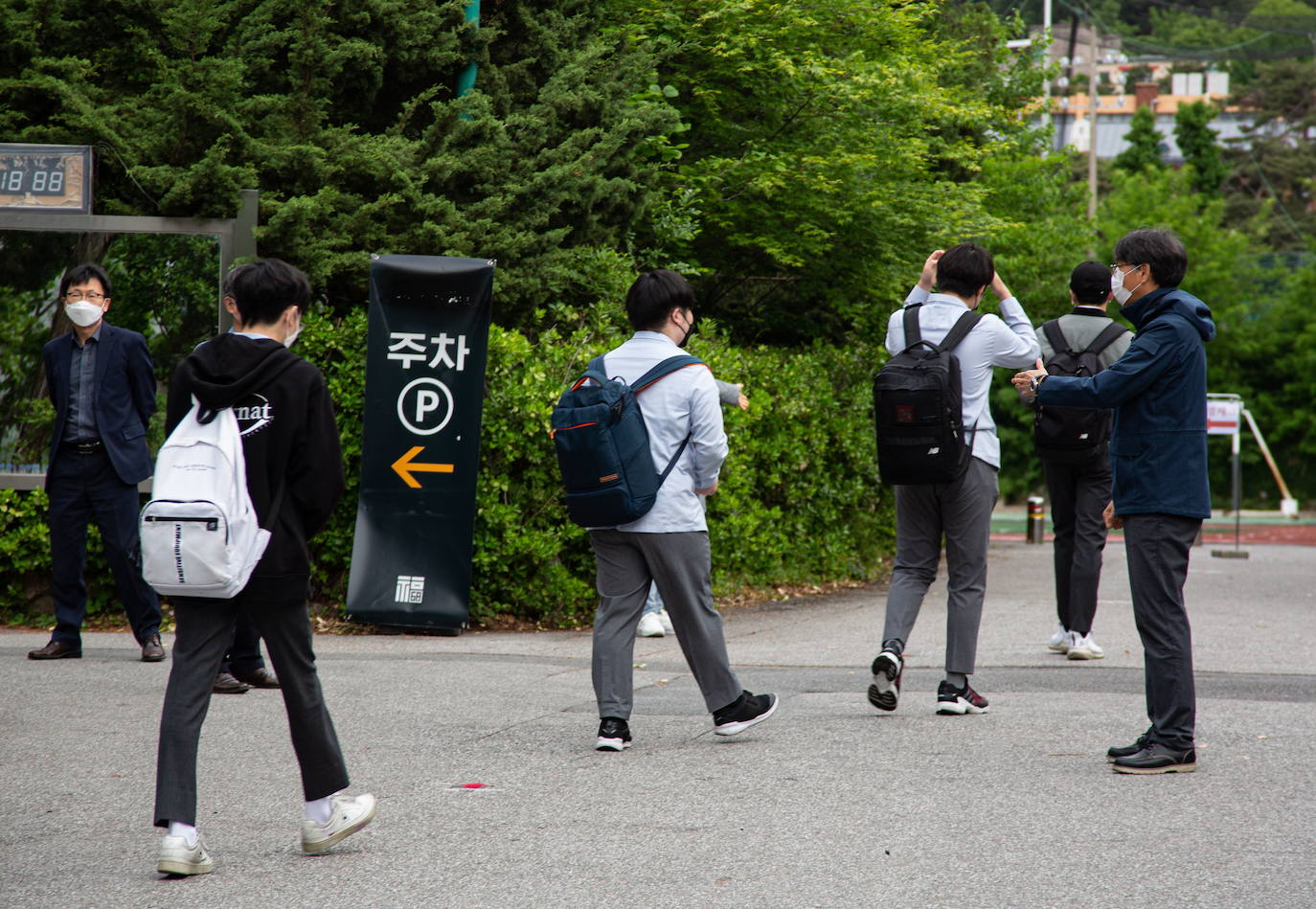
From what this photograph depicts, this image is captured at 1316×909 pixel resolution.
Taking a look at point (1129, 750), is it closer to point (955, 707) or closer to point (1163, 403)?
point (955, 707)

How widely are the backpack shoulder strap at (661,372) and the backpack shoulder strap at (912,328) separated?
1159 millimetres

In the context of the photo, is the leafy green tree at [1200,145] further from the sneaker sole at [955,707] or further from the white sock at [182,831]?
the white sock at [182,831]

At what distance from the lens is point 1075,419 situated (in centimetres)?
774

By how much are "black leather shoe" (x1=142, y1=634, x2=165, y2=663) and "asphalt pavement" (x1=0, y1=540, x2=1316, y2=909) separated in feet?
0.28

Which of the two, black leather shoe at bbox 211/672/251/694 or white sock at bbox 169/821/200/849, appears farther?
black leather shoe at bbox 211/672/251/694

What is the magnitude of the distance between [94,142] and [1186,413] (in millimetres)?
7119

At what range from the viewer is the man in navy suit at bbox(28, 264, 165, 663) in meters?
7.56

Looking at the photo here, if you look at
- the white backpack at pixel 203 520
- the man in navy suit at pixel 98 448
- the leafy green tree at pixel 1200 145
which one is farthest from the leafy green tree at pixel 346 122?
the leafy green tree at pixel 1200 145

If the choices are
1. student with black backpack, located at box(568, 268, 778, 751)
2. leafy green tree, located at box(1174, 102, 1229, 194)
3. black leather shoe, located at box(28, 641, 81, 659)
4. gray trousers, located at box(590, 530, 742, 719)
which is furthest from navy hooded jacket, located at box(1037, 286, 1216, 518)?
leafy green tree, located at box(1174, 102, 1229, 194)

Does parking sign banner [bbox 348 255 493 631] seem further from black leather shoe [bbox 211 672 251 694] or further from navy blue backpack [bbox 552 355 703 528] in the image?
navy blue backpack [bbox 552 355 703 528]

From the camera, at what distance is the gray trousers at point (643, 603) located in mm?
5707

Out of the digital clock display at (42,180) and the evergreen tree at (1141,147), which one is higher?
the evergreen tree at (1141,147)

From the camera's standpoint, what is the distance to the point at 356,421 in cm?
941

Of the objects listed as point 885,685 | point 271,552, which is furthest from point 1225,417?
point 271,552
